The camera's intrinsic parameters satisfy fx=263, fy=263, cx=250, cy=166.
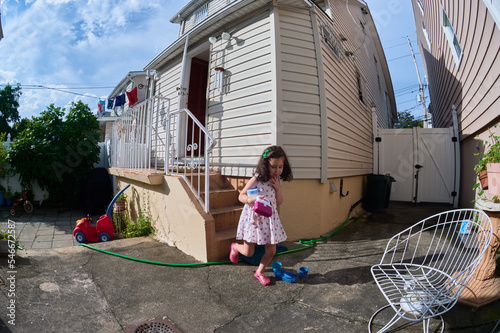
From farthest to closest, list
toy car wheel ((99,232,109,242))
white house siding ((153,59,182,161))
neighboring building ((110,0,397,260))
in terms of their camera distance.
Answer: white house siding ((153,59,182,161))
toy car wheel ((99,232,109,242))
neighboring building ((110,0,397,260))

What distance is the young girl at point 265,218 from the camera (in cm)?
260

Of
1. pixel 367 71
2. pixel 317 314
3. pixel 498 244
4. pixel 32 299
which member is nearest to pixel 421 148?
pixel 367 71

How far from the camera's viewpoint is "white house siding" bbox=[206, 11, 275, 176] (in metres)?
4.01

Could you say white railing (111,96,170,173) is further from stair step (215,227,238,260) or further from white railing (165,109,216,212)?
stair step (215,227,238,260)

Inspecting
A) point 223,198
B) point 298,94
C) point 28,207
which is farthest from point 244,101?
point 28,207

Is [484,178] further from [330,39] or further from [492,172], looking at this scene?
[330,39]

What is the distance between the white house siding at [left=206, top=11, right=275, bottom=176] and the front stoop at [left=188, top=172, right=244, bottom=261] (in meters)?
0.27

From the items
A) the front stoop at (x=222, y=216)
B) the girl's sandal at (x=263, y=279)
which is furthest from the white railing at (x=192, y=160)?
the girl's sandal at (x=263, y=279)

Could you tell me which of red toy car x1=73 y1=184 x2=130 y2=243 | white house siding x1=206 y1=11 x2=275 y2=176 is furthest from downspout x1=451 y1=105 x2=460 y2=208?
red toy car x1=73 y1=184 x2=130 y2=243

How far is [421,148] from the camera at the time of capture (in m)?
7.14

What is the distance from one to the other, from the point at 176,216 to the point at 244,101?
2090mm

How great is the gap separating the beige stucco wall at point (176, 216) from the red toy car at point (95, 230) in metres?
0.60

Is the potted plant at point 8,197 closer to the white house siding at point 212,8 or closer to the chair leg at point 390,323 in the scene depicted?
the white house siding at point 212,8

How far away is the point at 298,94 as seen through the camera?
4078mm
